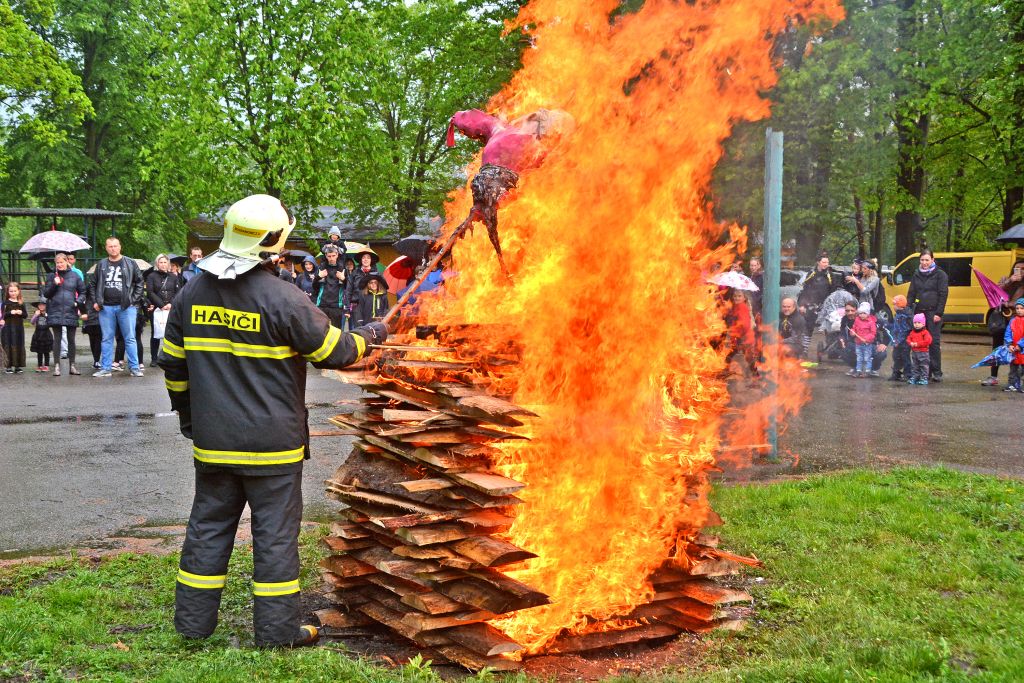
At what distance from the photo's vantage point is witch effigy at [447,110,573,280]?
5.00 meters

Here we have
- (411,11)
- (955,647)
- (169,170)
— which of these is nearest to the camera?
(955,647)

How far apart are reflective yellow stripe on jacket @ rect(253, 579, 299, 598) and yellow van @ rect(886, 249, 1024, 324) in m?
24.3

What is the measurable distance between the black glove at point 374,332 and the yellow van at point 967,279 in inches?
930

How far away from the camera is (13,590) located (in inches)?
198

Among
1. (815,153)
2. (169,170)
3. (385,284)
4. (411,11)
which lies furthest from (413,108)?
(385,284)

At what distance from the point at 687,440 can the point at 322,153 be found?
23.5 m

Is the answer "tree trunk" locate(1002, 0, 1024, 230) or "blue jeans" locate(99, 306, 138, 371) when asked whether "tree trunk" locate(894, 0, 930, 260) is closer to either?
"tree trunk" locate(1002, 0, 1024, 230)

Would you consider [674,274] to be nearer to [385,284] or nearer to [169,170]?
[385,284]

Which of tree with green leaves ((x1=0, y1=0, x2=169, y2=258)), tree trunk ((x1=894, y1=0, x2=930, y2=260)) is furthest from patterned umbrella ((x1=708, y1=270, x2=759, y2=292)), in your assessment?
tree with green leaves ((x1=0, y1=0, x2=169, y2=258))

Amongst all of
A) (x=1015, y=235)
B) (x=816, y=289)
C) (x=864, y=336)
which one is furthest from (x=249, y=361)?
(x=1015, y=235)

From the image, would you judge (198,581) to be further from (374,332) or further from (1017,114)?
(1017,114)

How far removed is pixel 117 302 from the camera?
15031 millimetres

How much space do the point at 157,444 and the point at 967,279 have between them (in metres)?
24.8

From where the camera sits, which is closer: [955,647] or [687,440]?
[955,647]
